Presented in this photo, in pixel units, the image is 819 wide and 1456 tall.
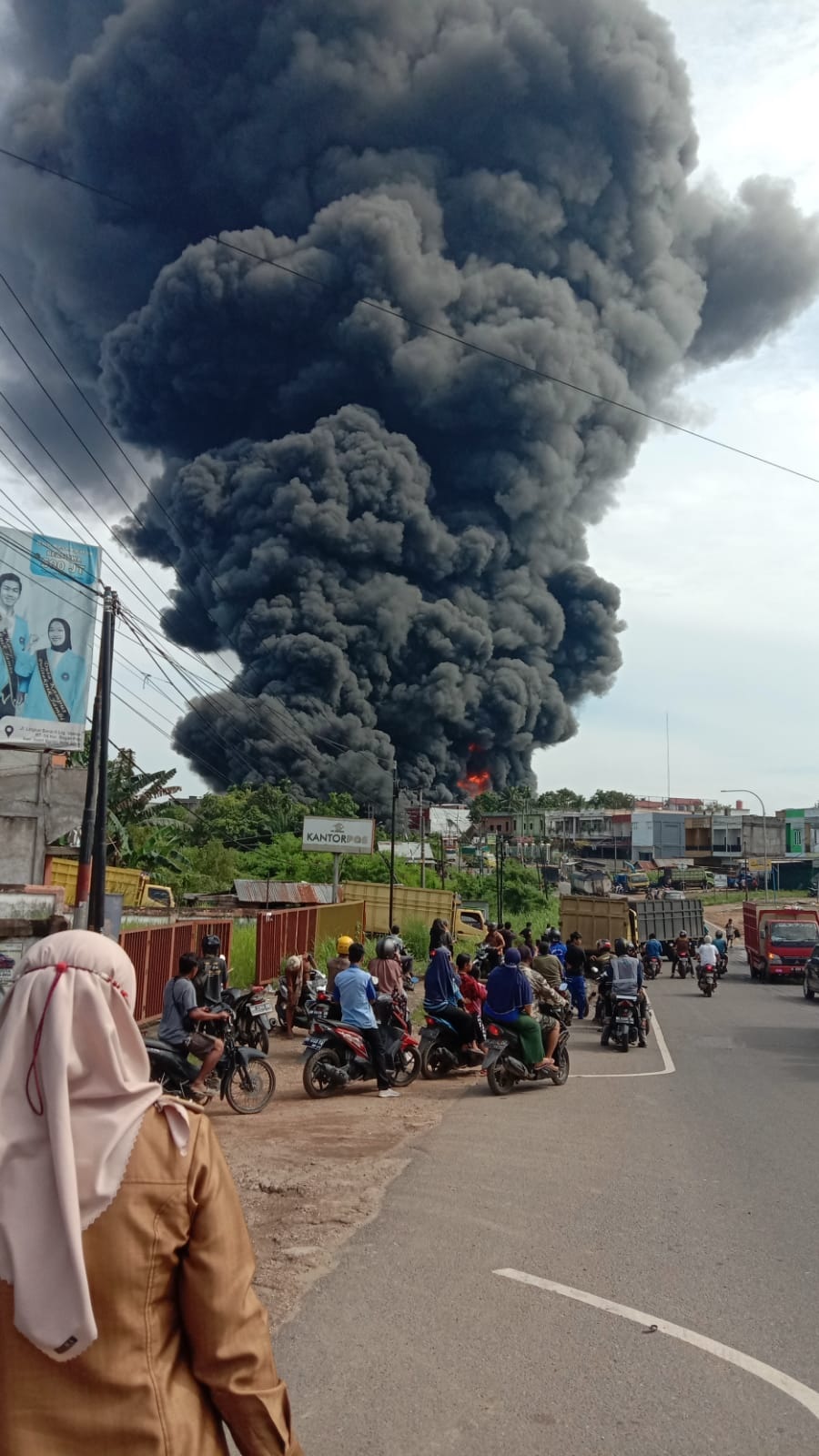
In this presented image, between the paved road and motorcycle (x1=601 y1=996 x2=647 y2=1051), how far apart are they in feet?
14.4

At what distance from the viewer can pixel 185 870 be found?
108 ft

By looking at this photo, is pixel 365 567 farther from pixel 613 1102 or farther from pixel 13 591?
pixel 613 1102

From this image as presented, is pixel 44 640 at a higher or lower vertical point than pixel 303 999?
higher

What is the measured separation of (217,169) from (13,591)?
68328 mm

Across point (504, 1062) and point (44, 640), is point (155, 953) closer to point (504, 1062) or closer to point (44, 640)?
point (504, 1062)

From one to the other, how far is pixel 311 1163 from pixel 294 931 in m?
12.6

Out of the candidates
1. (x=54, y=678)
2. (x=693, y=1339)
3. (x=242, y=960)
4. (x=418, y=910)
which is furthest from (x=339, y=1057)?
(x=418, y=910)

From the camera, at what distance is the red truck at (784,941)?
2681cm

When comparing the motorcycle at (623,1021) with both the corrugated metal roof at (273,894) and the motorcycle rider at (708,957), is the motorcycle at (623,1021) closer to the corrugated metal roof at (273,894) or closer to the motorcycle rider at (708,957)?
the motorcycle rider at (708,957)

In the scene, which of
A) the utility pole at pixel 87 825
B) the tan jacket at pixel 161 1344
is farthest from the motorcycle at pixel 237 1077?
the tan jacket at pixel 161 1344

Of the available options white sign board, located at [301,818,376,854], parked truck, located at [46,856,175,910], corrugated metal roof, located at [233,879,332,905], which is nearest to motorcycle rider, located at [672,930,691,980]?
white sign board, located at [301,818,376,854]

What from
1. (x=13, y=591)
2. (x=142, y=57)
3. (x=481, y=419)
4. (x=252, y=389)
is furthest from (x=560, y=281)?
(x=13, y=591)

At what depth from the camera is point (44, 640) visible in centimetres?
1867

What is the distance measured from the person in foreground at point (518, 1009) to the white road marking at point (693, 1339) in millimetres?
5092
